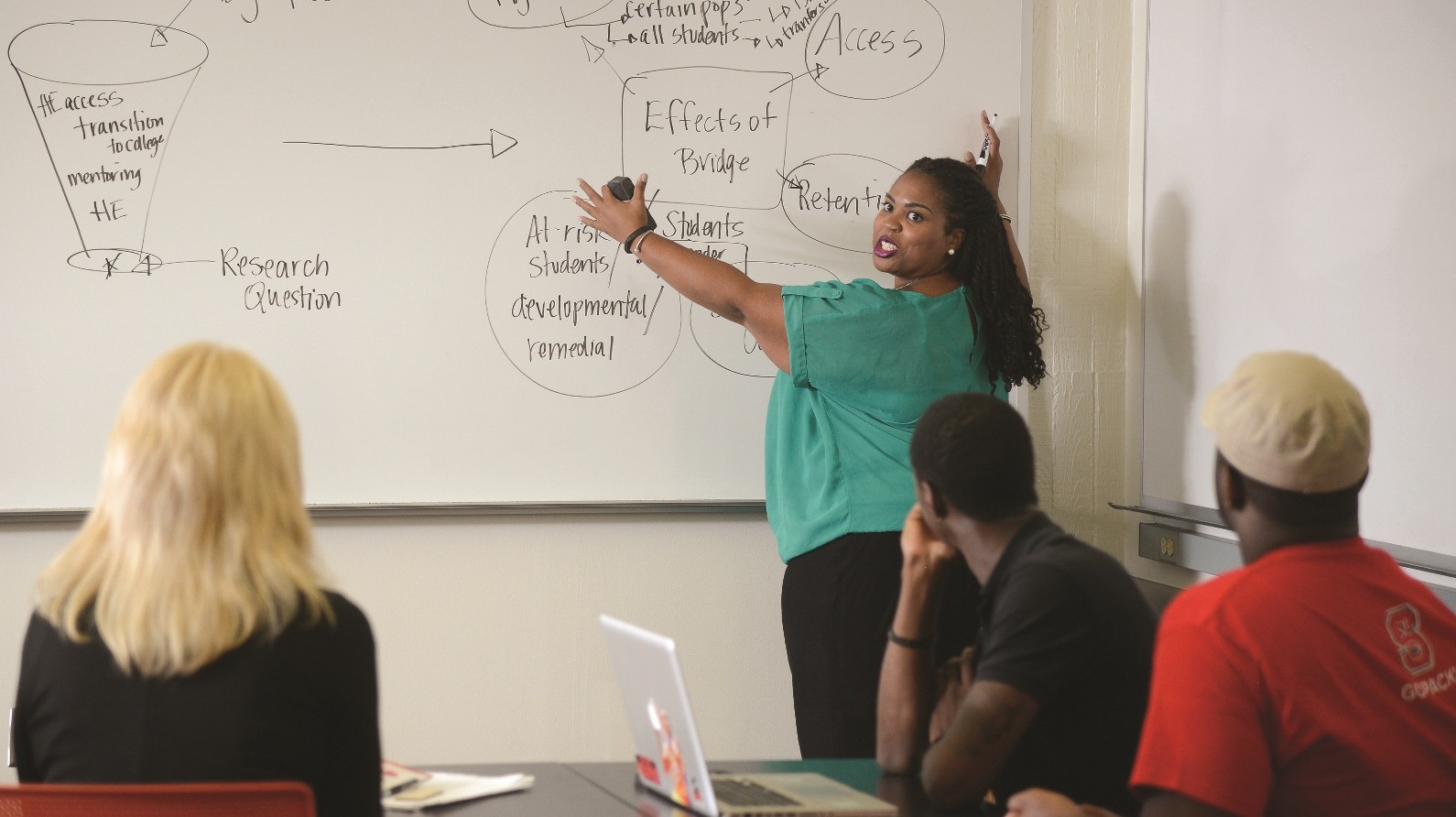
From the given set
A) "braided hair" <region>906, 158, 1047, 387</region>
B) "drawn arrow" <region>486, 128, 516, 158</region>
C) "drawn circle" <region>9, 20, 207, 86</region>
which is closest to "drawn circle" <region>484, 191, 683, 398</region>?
"drawn arrow" <region>486, 128, 516, 158</region>

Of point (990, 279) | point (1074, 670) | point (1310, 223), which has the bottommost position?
point (1074, 670)

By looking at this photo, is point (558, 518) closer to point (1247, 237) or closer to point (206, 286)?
point (206, 286)

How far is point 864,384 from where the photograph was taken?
259 cm

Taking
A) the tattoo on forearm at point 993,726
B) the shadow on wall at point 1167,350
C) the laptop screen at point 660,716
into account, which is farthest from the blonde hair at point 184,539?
the shadow on wall at point 1167,350

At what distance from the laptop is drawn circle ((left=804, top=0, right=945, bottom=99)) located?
1.77 m

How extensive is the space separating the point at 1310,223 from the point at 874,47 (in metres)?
1.11

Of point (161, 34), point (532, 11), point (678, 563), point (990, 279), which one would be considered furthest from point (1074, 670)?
point (161, 34)

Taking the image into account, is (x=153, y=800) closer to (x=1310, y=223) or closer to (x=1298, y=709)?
(x=1298, y=709)

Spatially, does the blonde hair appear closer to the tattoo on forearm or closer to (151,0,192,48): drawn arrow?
the tattoo on forearm

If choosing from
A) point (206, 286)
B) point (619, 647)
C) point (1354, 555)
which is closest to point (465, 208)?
point (206, 286)

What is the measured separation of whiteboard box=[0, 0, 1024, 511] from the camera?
2.77 metres

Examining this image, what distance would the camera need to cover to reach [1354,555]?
52.3 inches

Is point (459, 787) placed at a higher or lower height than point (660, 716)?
lower

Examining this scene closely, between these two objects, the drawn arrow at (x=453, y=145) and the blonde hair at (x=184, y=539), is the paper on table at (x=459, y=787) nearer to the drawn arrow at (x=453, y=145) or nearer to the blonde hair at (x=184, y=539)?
the blonde hair at (x=184, y=539)
